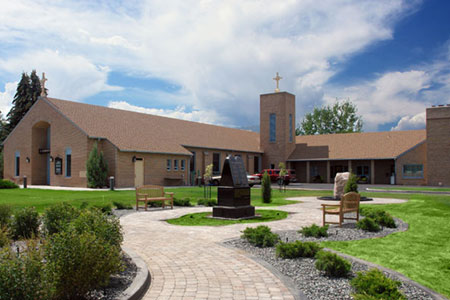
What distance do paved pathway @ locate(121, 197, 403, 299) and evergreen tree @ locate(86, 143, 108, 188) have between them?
20622 millimetres

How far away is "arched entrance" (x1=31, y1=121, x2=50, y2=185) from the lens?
120ft

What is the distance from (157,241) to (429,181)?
37008 millimetres

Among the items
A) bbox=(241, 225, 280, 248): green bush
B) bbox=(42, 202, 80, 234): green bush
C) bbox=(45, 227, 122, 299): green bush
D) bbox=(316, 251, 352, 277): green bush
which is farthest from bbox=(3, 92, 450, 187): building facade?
bbox=(45, 227, 122, 299): green bush

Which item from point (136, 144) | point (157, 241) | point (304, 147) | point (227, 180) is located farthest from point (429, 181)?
point (157, 241)

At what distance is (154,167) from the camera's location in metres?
33.8

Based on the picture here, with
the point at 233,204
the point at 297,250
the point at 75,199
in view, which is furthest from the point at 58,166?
the point at 297,250

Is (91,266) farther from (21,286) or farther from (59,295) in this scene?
(21,286)

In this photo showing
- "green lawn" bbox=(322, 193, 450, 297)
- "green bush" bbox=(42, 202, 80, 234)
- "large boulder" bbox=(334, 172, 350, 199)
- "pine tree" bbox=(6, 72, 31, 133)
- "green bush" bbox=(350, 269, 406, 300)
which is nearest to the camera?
"green bush" bbox=(350, 269, 406, 300)

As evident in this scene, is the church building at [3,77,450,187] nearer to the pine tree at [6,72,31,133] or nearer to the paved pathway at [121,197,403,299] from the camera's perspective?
the pine tree at [6,72,31,133]

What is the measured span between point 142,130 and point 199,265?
3145 centimetres

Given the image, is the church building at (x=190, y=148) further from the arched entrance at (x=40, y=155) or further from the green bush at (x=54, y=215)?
the green bush at (x=54, y=215)

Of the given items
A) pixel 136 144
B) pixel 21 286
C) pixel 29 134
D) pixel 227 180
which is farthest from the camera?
pixel 29 134

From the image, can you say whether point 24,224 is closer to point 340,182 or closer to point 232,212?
point 232,212

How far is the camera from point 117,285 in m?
5.41
